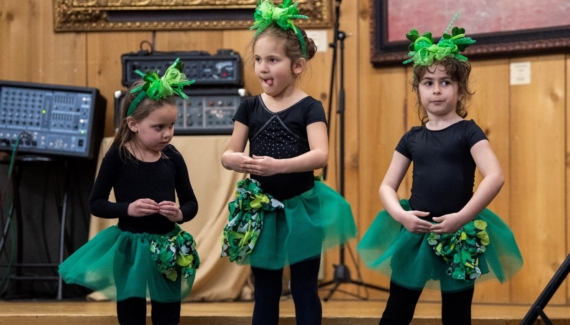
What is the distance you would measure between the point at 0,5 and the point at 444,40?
2.61 metres

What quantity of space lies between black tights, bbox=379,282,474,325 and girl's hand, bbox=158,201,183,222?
2.25ft

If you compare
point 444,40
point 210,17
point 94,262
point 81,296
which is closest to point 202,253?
point 81,296

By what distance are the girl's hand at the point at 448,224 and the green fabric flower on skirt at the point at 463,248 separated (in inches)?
2.1

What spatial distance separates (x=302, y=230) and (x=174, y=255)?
1.35ft

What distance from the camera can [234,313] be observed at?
3.00 m

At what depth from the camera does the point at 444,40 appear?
92.4 inches

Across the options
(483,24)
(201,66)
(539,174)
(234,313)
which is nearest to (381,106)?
(483,24)

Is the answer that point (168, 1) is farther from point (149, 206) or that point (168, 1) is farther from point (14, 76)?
point (149, 206)

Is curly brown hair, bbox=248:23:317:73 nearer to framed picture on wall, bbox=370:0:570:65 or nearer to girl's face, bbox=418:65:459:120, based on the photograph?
girl's face, bbox=418:65:459:120

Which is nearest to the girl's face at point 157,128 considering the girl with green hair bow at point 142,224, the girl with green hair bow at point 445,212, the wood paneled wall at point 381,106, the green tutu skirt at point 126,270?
the girl with green hair bow at point 142,224

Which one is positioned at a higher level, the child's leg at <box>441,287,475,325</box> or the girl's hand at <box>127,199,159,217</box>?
the girl's hand at <box>127,199,159,217</box>

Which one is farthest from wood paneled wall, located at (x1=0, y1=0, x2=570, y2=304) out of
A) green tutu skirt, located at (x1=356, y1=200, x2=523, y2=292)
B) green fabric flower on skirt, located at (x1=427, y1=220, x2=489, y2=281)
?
green fabric flower on skirt, located at (x1=427, y1=220, x2=489, y2=281)

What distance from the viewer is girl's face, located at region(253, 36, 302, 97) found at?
7.61 feet

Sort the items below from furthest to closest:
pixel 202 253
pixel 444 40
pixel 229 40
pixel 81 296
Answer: pixel 229 40
pixel 81 296
pixel 202 253
pixel 444 40
